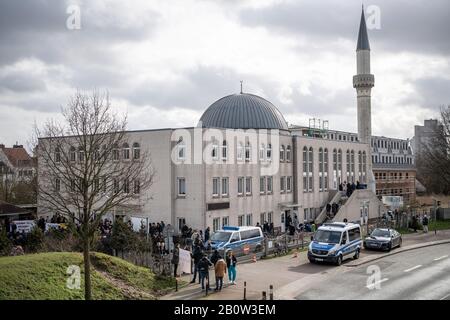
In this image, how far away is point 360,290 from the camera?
2125 cm

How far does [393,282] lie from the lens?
2281 cm

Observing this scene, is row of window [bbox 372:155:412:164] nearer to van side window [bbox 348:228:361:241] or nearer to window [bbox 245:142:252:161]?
window [bbox 245:142:252:161]

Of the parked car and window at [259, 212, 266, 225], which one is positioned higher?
window at [259, 212, 266, 225]

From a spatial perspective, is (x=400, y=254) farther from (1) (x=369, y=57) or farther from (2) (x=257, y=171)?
(1) (x=369, y=57)

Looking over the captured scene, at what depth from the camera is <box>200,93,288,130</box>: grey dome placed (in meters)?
49.7

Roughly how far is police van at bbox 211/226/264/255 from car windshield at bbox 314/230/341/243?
358cm

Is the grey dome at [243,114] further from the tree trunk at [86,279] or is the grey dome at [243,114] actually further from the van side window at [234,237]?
the tree trunk at [86,279]

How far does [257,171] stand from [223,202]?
5.66m

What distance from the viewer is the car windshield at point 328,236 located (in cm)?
2752

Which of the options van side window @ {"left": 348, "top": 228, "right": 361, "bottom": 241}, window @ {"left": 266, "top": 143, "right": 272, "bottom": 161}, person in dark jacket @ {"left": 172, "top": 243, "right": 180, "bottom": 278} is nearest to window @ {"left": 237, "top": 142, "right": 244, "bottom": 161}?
window @ {"left": 266, "top": 143, "right": 272, "bottom": 161}

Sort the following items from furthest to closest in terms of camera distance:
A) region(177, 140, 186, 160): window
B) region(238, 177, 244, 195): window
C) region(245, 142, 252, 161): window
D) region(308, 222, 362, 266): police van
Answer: region(245, 142, 252, 161): window < region(238, 177, 244, 195): window < region(177, 140, 186, 160): window < region(308, 222, 362, 266): police van

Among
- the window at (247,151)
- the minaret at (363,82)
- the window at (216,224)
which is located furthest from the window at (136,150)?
the minaret at (363,82)

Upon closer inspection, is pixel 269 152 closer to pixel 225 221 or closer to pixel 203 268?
pixel 225 221
